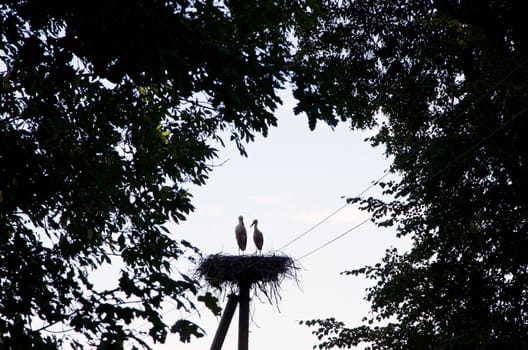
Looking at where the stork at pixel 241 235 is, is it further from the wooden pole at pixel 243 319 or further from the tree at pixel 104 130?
the tree at pixel 104 130

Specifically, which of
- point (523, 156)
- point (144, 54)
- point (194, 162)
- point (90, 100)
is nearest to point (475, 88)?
point (523, 156)

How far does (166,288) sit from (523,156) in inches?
331

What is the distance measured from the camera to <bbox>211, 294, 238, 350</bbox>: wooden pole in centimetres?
1177

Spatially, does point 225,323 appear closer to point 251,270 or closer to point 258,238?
point 251,270

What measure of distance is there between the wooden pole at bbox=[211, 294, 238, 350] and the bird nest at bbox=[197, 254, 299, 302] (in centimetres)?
77

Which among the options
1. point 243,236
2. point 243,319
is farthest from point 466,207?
point 243,236

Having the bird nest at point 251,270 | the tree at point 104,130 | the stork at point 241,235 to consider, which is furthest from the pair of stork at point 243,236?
the tree at point 104,130

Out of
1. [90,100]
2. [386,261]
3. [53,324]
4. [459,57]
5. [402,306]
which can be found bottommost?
[53,324]

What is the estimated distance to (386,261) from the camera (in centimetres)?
1257

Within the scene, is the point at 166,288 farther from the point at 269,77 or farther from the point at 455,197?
the point at 455,197

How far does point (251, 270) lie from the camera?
13531 mm

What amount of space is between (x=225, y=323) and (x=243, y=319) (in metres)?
0.39

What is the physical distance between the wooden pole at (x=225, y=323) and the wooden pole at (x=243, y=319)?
138mm

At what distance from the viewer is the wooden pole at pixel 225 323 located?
1177cm
